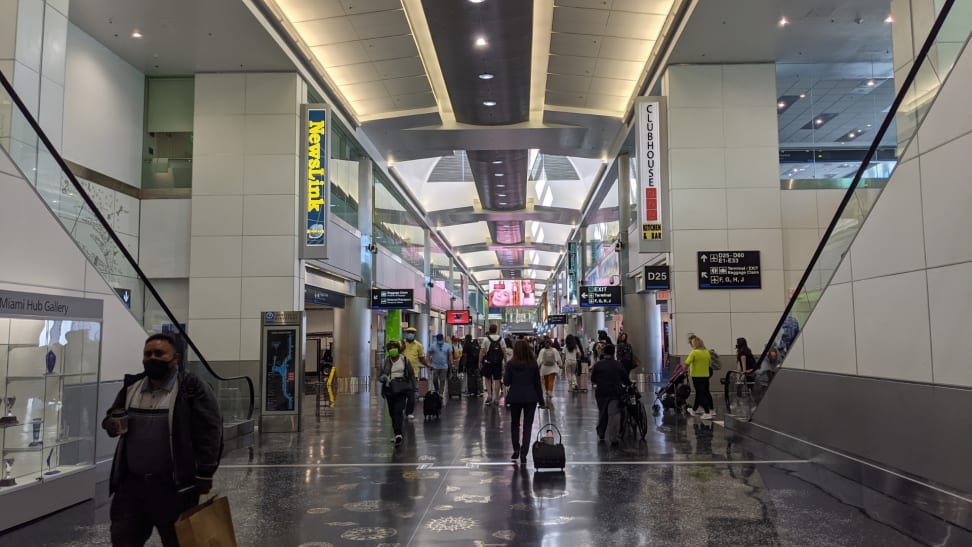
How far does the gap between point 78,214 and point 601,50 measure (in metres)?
13.1

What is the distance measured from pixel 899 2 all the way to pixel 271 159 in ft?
40.9

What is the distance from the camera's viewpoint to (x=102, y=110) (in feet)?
50.7

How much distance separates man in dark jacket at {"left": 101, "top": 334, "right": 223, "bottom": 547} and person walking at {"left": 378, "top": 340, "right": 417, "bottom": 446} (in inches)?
264

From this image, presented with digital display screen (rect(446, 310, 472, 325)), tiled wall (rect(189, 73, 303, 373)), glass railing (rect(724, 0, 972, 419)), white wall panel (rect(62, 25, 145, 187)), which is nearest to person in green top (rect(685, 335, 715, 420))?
glass railing (rect(724, 0, 972, 419))

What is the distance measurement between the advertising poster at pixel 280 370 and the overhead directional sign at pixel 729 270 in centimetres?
953

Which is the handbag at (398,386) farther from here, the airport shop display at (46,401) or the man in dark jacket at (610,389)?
the airport shop display at (46,401)

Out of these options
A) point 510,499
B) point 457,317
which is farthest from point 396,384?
point 457,317

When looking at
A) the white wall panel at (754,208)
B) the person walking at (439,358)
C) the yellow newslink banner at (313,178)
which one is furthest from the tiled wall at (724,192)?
the yellow newslink banner at (313,178)

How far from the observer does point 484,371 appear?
17.1 metres

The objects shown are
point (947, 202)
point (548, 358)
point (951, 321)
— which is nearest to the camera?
point (951, 321)

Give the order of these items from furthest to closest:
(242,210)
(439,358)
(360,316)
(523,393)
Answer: (360,316) < (439,358) < (242,210) < (523,393)

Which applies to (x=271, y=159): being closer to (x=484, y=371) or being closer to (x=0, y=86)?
(x=484, y=371)

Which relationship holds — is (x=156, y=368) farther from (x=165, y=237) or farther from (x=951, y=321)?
(x=165, y=237)

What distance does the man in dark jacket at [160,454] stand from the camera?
12.6 ft
